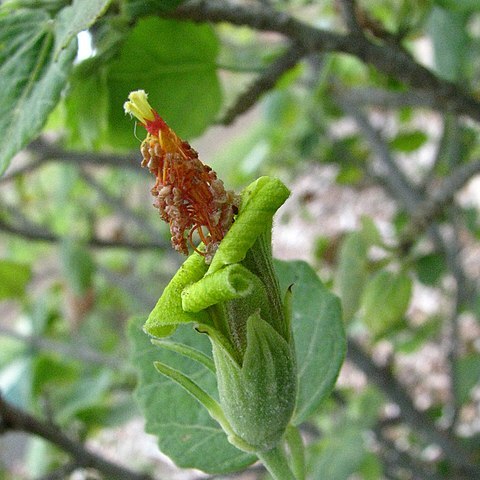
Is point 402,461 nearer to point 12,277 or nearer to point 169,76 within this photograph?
point 12,277

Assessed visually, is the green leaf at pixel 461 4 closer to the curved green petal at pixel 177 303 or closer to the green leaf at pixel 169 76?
the green leaf at pixel 169 76

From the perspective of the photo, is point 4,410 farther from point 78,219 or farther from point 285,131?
point 78,219

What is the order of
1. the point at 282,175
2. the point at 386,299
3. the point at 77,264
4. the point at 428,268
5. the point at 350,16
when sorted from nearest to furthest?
the point at 350,16
the point at 386,299
the point at 428,268
the point at 77,264
the point at 282,175

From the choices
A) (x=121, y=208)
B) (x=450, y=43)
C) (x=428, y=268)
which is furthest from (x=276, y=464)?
(x=121, y=208)

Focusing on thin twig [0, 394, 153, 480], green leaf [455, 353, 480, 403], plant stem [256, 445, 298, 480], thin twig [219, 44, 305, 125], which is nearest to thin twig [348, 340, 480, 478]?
green leaf [455, 353, 480, 403]

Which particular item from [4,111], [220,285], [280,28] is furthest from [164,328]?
[280,28]

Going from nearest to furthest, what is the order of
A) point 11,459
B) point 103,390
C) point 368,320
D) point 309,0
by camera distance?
point 368,320
point 309,0
point 103,390
point 11,459

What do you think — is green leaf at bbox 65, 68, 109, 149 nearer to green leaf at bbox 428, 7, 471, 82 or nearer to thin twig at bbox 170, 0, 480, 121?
thin twig at bbox 170, 0, 480, 121
